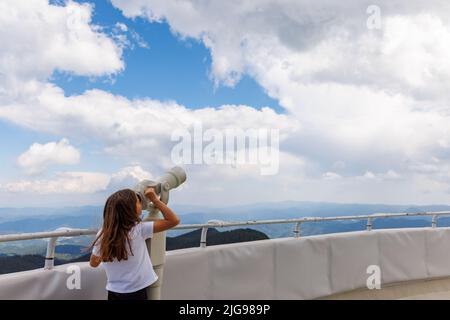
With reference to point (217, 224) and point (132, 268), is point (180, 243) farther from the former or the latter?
point (132, 268)

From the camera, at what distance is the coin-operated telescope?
2521 millimetres

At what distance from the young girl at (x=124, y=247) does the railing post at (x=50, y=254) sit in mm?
572

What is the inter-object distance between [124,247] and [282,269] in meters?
2.37

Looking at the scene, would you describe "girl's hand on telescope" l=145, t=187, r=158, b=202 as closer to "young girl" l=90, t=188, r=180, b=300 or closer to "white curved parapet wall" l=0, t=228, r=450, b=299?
"young girl" l=90, t=188, r=180, b=300

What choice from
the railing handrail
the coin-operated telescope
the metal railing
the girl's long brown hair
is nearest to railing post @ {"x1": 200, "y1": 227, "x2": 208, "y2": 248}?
the metal railing

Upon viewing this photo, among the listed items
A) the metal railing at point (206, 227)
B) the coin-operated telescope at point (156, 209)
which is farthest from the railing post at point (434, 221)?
the coin-operated telescope at point (156, 209)

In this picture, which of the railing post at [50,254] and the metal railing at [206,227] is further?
the railing post at [50,254]

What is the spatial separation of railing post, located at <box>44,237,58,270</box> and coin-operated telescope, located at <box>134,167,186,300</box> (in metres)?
0.64

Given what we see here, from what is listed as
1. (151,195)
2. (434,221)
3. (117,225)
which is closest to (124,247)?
(117,225)

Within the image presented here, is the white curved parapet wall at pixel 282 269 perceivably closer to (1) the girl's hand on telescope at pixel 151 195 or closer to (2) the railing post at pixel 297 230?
(2) the railing post at pixel 297 230

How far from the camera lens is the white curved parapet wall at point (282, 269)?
8.76 ft

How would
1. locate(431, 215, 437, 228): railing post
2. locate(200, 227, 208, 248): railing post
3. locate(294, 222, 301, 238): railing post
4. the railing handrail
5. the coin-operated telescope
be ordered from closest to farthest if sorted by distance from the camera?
1. the railing handrail
2. the coin-operated telescope
3. locate(200, 227, 208, 248): railing post
4. locate(294, 222, 301, 238): railing post
5. locate(431, 215, 437, 228): railing post

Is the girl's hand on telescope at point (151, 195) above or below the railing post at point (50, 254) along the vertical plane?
above
